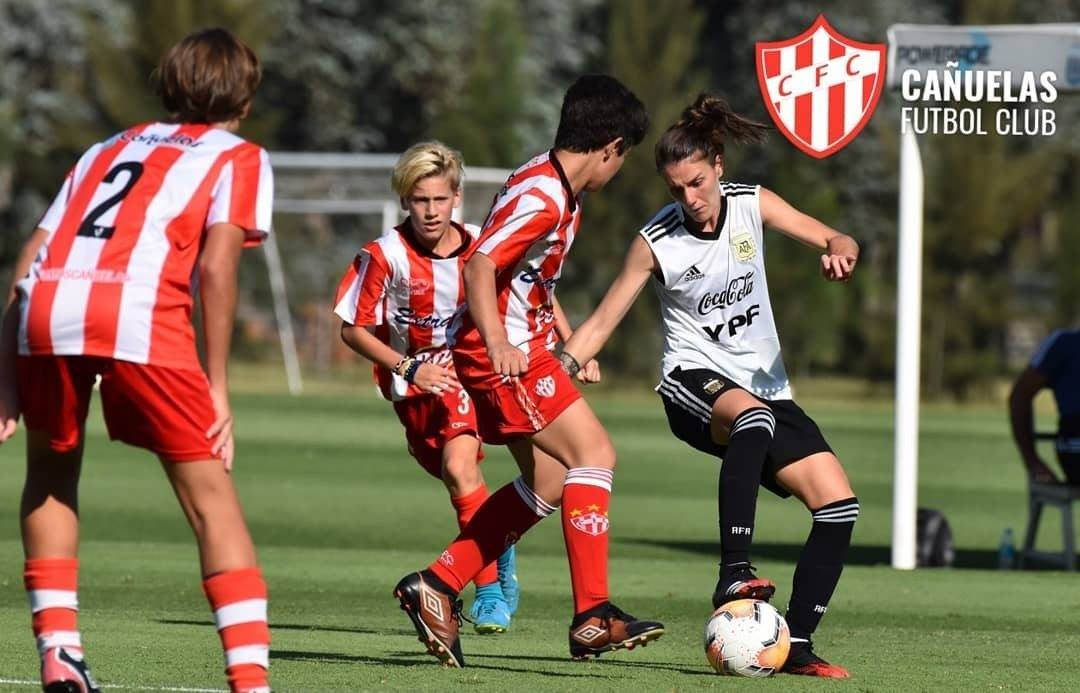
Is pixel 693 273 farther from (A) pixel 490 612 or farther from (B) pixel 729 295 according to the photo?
(A) pixel 490 612

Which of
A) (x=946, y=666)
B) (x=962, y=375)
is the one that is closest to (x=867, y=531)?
(x=946, y=666)

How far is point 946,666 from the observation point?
23.7ft

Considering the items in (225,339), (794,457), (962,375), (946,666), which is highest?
(225,339)

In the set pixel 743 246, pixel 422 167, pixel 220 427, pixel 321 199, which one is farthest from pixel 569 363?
pixel 321 199

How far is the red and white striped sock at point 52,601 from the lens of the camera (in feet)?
17.7

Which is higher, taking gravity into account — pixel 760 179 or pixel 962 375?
pixel 760 179

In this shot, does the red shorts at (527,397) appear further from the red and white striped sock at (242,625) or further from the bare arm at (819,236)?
the red and white striped sock at (242,625)

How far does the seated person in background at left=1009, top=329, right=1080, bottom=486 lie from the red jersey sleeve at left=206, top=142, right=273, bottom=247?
836cm

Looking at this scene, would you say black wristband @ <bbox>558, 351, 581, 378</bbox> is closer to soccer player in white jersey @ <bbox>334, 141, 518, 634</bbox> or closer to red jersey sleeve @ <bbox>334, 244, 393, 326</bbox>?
soccer player in white jersey @ <bbox>334, 141, 518, 634</bbox>

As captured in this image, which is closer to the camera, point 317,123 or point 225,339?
point 225,339

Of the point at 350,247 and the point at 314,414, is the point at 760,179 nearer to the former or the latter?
the point at 350,247

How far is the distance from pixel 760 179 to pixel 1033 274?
6760 mm

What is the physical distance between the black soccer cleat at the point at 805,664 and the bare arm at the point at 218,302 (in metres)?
2.54

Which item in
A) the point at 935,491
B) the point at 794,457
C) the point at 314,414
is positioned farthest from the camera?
the point at 314,414
